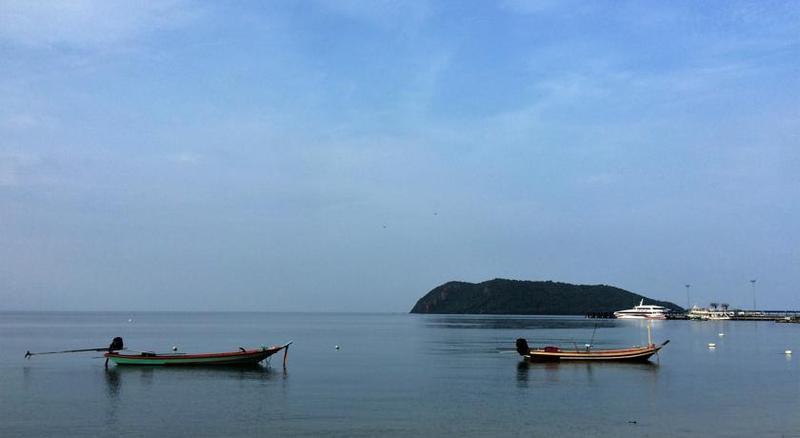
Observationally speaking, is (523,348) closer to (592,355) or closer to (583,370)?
(592,355)

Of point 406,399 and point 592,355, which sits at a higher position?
point 592,355

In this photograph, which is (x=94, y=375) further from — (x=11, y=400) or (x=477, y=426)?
(x=477, y=426)

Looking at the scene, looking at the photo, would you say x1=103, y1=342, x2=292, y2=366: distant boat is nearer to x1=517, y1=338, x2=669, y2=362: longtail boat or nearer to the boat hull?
the boat hull

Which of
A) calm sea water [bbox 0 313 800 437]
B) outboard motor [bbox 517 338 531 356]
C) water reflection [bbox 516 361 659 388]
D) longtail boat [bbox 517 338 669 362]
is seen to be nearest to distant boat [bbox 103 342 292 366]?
calm sea water [bbox 0 313 800 437]

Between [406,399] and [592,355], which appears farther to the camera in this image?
[592,355]

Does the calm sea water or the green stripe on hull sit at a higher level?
the green stripe on hull

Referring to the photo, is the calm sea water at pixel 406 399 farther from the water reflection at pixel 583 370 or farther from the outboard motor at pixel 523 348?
the outboard motor at pixel 523 348

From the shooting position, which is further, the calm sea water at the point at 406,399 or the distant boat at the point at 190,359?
the distant boat at the point at 190,359

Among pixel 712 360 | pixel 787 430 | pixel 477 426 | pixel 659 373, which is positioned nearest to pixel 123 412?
pixel 477 426

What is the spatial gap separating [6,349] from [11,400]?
47.0 meters

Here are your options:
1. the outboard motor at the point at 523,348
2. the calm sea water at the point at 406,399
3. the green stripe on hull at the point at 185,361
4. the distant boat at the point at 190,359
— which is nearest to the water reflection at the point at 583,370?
the calm sea water at the point at 406,399

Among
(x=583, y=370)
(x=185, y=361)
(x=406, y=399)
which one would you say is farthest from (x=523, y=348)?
(x=185, y=361)

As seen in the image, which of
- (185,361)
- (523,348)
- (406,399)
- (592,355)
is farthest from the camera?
(523,348)

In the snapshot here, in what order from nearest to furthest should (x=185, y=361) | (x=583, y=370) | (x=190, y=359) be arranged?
(x=583, y=370) → (x=185, y=361) → (x=190, y=359)
